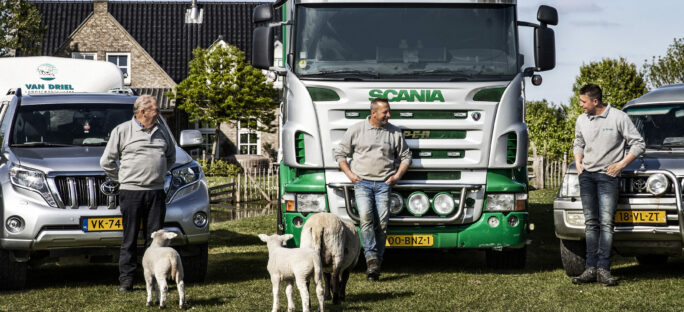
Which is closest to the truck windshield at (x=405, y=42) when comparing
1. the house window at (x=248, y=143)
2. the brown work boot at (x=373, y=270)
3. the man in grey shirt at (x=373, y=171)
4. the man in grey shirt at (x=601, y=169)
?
the man in grey shirt at (x=373, y=171)

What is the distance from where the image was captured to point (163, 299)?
8008 millimetres

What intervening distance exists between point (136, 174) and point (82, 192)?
0.66m

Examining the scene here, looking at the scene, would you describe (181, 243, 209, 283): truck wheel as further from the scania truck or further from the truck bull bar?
the truck bull bar

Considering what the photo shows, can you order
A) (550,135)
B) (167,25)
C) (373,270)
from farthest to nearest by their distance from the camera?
(167,25), (550,135), (373,270)

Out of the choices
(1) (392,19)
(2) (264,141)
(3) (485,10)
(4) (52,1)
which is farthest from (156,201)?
(4) (52,1)

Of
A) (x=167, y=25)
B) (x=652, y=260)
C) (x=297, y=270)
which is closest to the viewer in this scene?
(x=297, y=270)

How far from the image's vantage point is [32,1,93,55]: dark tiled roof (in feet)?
150

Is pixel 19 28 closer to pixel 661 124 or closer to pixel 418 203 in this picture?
pixel 418 203

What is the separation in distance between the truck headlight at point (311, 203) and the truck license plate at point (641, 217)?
3154 millimetres

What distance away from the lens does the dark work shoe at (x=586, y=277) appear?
374 inches

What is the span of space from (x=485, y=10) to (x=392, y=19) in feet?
3.45

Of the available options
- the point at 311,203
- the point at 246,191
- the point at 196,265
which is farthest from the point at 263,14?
the point at 246,191

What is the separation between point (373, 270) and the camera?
9922 mm

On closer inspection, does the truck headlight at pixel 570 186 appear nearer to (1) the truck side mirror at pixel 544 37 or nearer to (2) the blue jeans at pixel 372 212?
(1) the truck side mirror at pixel 544 37
